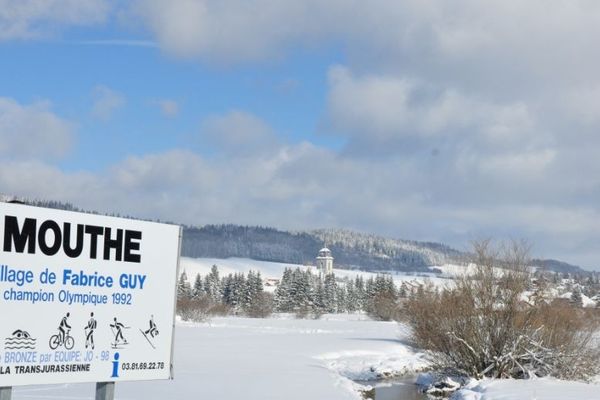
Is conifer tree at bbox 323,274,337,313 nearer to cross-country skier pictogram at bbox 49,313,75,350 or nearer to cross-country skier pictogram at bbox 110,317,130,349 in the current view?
cross-country skier pictogram at bbox 110,317,130,349

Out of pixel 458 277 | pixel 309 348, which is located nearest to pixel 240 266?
pixel 309 348

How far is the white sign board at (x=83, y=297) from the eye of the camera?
22.7 feet

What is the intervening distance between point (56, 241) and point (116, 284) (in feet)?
2.87

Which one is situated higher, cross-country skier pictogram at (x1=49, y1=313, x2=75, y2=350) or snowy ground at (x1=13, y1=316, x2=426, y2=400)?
cross-country skier pictogram at (x1=49, y1=313, x2=75, y2=350)

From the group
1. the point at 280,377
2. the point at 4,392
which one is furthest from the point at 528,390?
the point at 4,392

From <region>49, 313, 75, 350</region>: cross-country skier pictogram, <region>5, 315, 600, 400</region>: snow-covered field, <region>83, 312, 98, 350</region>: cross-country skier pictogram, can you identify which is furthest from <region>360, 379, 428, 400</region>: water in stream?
<region>49, 313, 75, 350</region>: cross-country skier pictogram

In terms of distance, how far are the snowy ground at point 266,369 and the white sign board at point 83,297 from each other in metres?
9.29

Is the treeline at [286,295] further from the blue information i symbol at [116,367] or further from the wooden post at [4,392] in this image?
the wooden post at [4,392]

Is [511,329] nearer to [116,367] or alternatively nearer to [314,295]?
[116,367]

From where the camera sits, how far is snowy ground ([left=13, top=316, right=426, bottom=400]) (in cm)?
1850

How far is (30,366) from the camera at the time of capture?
7.04 metres

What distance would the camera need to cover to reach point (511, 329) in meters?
25.8

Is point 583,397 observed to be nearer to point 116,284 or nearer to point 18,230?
point 116,284

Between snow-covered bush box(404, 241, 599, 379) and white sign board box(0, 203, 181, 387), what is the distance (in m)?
19.6
